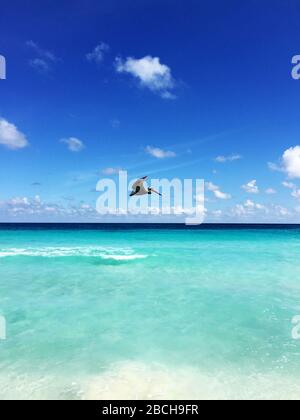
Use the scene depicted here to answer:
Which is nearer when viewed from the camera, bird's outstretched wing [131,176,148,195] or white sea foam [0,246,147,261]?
bird's outstretched wing [131,176,148,195]

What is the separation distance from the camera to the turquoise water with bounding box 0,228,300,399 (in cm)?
518

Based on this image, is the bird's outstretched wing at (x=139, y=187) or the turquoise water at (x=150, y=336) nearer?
the turquoise water at (x=150, y=336)

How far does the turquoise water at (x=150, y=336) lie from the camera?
5.18 metres

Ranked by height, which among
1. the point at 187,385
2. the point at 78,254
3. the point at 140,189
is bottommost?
the point at 187,385

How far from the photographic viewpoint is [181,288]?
11.7 metres

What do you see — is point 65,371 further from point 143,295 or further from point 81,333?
point 143,295

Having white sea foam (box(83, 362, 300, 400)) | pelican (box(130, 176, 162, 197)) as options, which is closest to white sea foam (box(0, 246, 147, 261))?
pelican (box(130, 176, 162, 197))

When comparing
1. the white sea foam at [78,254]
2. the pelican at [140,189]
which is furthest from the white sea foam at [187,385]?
the white sea foam at [78,254]

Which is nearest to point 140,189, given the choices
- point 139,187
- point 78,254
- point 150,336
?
point 139,187

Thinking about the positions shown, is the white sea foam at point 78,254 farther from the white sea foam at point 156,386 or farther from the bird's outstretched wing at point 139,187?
the white sea foam at point 156,386

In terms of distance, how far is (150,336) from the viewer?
7.27m

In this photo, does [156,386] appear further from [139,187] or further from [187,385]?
[139,187]

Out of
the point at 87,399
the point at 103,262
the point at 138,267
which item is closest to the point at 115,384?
the point at 87,399

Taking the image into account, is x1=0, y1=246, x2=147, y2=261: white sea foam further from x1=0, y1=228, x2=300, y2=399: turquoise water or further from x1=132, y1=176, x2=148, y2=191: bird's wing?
x1=132, y1=176, x2=148, y2=191: bird's wing
